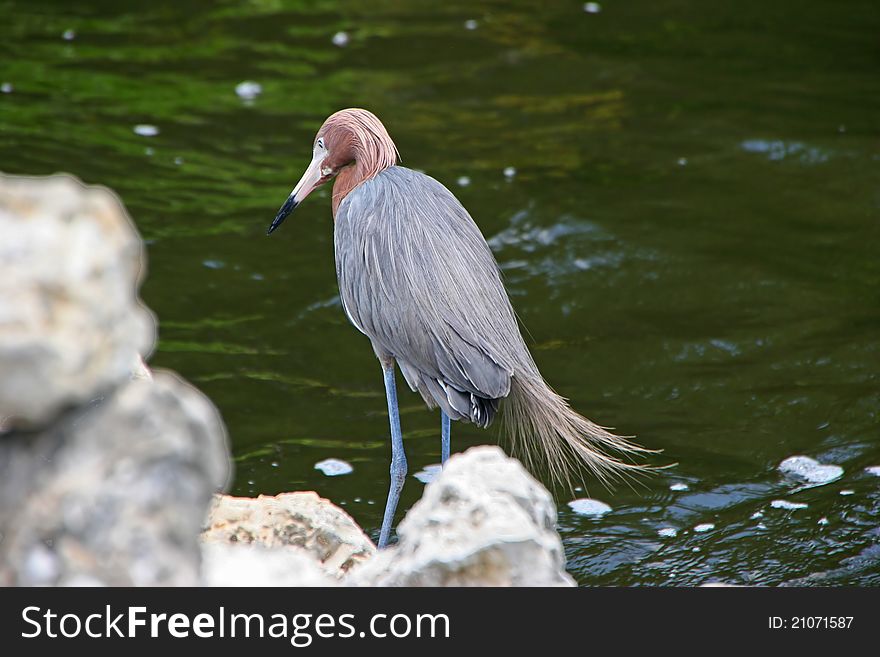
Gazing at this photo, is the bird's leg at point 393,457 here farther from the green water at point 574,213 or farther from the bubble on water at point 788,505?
the bubble on water at point 788,505

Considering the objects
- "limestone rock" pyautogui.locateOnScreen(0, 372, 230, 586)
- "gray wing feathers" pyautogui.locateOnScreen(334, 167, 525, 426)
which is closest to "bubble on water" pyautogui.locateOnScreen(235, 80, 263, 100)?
"gray wing feathers" pyautogui.locateOnScreen(334, 167, 525, 426)

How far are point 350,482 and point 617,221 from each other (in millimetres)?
2785

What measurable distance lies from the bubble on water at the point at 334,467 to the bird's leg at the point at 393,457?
2.17ft

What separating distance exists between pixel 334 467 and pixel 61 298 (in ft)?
8.90

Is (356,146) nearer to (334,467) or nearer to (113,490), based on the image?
(334,467)

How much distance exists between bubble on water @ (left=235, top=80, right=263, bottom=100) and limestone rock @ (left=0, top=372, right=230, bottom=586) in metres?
6.16

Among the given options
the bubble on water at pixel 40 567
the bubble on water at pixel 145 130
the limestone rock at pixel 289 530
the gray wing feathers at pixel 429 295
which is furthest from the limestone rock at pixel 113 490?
the bubble on water at pixel 145 130

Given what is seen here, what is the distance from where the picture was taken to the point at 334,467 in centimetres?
470

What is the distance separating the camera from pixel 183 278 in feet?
20.0
